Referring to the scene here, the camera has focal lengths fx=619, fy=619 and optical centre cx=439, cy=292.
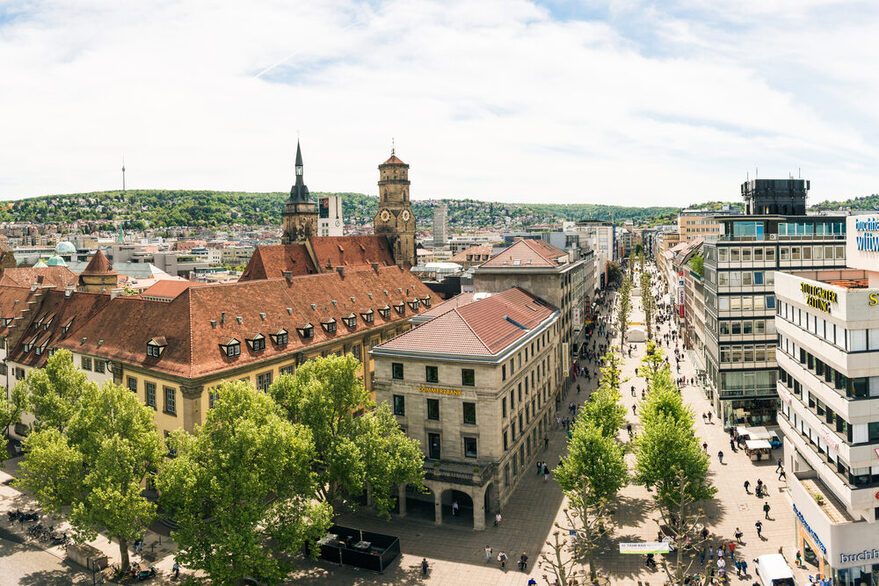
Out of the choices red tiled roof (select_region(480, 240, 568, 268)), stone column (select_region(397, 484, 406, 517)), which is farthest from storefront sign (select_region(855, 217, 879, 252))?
stone column (select_region(397, 484, 406, 517))

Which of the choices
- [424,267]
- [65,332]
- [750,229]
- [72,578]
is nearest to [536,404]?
[750,229]

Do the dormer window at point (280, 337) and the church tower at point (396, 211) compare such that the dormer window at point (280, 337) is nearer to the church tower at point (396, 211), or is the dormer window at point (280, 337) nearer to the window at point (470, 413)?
the window at point (470, 413)

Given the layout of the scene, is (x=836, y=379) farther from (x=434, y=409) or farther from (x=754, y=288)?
(x=754, y=288)

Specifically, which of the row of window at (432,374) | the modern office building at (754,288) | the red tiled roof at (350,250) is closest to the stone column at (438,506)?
the row of window at (432,374)

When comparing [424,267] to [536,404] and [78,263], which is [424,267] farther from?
[78,263]

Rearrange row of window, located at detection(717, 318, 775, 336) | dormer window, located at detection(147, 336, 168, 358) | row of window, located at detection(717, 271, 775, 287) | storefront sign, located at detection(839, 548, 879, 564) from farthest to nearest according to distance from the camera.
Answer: row of window, located at detection(717, 318, 775, 336), row of window, located at detection(717, 271, 775, 287), dormer window, located at detection(147, 336, 168, 358), storefront sign, located at detection(839, 548, 879, 564)

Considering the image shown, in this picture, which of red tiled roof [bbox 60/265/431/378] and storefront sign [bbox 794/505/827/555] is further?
red tiled roof [bbox 60/265/431/378]

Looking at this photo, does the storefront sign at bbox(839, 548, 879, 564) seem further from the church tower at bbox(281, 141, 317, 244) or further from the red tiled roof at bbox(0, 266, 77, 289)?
the church tower at bbox(281, 141, 317, 244)
